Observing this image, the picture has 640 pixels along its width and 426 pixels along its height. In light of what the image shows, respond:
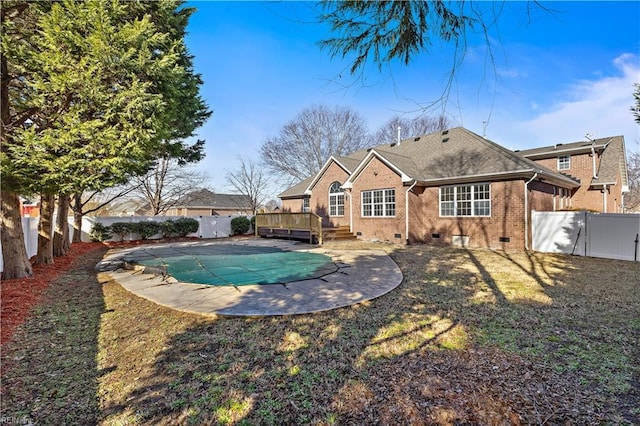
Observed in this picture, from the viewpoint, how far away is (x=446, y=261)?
9.88 meters

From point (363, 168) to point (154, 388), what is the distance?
1469 centimetres

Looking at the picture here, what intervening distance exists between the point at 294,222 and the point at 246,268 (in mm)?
8137

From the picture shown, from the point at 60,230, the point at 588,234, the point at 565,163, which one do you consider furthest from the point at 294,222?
the point at 565,163

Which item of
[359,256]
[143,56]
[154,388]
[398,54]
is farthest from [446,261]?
[143,56]

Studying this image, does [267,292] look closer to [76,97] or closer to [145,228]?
[76,97]

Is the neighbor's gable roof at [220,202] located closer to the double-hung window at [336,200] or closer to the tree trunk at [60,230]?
the double-hung window at [336,200]

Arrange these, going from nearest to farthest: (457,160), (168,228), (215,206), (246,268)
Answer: (246,268) < (457,160) < (168,228) < (215,206)

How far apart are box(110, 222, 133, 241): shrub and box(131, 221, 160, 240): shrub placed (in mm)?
209

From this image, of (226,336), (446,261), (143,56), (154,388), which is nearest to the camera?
(154,388)

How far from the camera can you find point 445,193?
Result: 1387 cm

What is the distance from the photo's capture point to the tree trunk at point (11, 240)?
24.0ft

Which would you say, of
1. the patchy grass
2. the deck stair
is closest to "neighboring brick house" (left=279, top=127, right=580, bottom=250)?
the deck stair

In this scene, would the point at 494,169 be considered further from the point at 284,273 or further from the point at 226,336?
the point at 226,336

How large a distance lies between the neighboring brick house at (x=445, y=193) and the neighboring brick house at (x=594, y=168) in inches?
74.7
